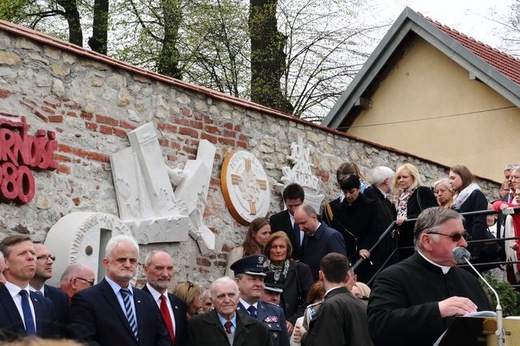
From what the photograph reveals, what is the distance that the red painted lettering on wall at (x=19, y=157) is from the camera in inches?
334

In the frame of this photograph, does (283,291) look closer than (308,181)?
Yes

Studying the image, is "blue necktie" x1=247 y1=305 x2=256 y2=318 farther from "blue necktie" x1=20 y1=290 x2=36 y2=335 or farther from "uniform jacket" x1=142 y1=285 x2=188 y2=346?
"blue necktie" x1=20 y1=290 x2=36 y2=335

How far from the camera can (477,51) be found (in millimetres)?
20125

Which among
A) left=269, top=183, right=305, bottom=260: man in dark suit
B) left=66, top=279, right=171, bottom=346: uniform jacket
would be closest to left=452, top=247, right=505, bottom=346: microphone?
left=66, top=279, right=171, bottom=346: uniform jacket

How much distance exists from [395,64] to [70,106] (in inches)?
469

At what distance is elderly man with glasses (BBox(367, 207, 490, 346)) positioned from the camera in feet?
18.0

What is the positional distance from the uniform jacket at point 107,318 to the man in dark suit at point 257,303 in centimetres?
116

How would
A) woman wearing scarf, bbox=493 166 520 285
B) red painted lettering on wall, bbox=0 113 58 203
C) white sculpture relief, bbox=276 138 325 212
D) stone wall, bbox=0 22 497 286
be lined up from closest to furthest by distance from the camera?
red painted lettering on wall, bbox=0 113 58 203 → stone wall, bbox=0 22 497 286 → woman wearing scarf, bbox=493 166 520 285 → white sculpture relief, bbox=276 138 325 212

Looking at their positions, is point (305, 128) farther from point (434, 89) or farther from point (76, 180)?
point (434, 89)

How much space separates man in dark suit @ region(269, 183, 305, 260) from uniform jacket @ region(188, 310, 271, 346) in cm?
273

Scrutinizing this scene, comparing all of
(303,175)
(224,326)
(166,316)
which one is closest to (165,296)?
(166,316)

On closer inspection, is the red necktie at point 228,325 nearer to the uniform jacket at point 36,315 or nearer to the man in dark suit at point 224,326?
the man in dark suit at point 224,326

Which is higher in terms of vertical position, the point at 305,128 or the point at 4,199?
the point at 305,128

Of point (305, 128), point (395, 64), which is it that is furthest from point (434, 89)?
point (305, 128)
